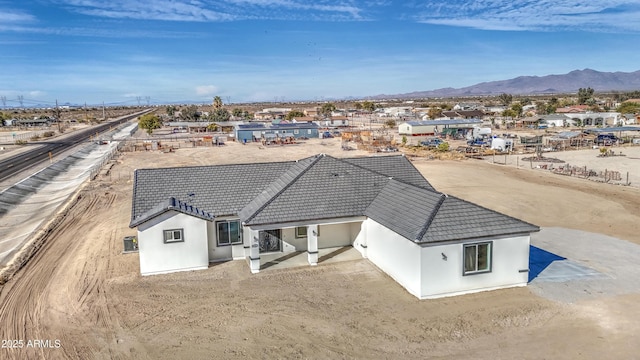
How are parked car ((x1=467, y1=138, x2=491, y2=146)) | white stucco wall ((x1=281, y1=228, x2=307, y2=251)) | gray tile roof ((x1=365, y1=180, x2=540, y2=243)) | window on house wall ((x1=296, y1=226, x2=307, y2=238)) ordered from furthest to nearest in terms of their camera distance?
parked car ((x1=467, y1=138, x2=491, y2=146)) → window on house wall ((x1=296, y1=226, x2=307, y2=238)) → white stucco wall ((x1=281, y1=228, x2=307, y2=251)) → gray tile roof ((x1=365, y1=180, x2=540, y2=243))

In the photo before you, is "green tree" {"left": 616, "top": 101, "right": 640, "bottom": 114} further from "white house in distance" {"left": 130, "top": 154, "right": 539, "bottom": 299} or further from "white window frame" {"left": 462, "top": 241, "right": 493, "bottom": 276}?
"white window frame" {"left": 462, "top": 241, "right": 493, "bottom": 276}

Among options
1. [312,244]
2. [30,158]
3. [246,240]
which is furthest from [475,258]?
[30,158]

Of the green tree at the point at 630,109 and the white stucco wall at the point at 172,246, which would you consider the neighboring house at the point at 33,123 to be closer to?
the white stucco wall at the point at 172,246

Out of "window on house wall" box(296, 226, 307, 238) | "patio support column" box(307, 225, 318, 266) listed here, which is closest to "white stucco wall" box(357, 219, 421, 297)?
"patio support column" box(307, 225, 318, 266)

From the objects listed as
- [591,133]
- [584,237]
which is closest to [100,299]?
[584,237]

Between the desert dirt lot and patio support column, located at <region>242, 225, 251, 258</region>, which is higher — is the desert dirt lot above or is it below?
below

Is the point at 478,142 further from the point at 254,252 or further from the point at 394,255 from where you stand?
the point at 254,252
